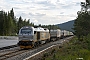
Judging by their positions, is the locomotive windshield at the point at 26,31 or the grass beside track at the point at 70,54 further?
the locomotive windshield at the point at 26,31

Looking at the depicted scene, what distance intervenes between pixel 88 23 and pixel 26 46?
18519 millimetres

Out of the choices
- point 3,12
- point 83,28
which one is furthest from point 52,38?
point 3,12

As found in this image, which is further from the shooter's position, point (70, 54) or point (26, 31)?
point (26, 31)

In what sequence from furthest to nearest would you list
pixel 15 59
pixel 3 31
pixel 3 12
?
pixel 3 12 < pixel 3 31 < pixel 15 59

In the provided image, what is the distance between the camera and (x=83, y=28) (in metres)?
49.2

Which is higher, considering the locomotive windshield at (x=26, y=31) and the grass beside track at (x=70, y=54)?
the locomotive windshield at (x=26, y=31)

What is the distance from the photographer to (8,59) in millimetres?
20109

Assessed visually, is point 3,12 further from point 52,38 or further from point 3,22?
point 52,38

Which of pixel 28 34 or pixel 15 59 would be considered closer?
pixel 15 59

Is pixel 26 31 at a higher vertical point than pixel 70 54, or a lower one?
higher

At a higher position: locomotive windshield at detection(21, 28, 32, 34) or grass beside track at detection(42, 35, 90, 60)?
locomotive windshield at detection(21, 28, 32, 34)

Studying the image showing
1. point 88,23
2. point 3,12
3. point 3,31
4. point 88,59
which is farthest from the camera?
point 3,12

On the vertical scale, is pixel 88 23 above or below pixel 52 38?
above

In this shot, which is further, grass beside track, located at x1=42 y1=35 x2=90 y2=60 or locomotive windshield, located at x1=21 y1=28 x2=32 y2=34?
locomotive windshield, located at x1=21 y1=28 x2=32 y2=34
